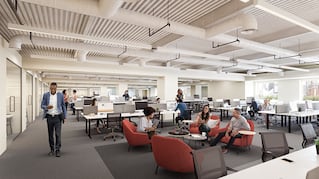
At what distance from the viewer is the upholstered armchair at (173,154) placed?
3160 mm

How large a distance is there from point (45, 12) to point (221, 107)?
9288mm

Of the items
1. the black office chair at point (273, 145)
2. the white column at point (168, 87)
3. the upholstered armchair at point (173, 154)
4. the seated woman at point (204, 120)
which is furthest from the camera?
the white column at point (168, 87)

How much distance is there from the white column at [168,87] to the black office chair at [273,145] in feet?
26.9

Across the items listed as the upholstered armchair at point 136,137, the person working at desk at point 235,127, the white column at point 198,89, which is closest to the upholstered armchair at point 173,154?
the upholstered armchair at point 136,137

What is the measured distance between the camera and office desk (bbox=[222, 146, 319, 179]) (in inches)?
71.4

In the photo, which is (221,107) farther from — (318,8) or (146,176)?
(146,176)

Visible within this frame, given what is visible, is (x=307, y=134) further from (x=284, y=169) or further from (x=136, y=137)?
(x=136, y=137)

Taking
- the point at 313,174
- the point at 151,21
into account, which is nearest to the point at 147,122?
the point at 151,21

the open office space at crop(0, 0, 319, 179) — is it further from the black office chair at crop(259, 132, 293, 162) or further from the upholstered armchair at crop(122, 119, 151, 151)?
the black office chair at crop(259, 132, 293, 162)

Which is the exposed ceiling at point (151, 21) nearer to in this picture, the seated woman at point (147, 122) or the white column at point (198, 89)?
the seated woman at point (147, 122)

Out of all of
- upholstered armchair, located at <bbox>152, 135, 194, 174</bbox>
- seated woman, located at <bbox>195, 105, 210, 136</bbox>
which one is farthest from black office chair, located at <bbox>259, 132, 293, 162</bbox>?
seated woman, located at <bbox>195, 105, 210, 136</bbox>

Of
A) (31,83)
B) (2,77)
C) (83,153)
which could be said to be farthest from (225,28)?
(31,83)

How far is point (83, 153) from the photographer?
479cm

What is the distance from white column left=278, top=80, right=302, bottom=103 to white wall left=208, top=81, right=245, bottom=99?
2.67 m
